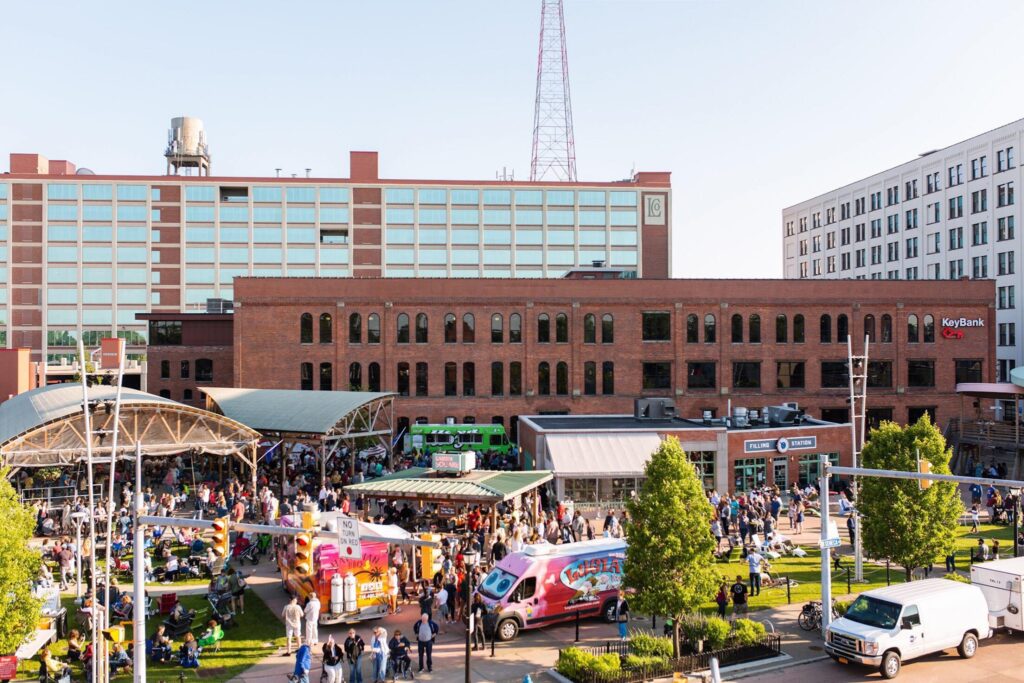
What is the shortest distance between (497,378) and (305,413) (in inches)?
656

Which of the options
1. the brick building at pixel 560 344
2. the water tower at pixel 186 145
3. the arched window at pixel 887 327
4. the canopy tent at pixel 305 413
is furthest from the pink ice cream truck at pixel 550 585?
the water tower at pixel 186 145

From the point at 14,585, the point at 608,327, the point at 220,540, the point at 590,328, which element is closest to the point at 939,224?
the point at 608,327

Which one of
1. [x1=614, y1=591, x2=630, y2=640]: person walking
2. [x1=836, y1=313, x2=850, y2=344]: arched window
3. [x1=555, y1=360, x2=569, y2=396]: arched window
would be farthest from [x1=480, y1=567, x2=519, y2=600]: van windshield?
[x1=836, y1=313, x2=850, y2=344]: arched window

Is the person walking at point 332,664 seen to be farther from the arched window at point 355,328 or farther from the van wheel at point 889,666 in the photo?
the arched window at point 355,328

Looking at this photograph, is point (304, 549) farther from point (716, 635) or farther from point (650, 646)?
point (716, 635)

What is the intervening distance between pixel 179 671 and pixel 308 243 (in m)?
80.9

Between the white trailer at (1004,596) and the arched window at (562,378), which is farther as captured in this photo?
the arched window at (562,378)

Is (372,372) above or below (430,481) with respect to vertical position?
above

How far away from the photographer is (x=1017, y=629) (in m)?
22.2

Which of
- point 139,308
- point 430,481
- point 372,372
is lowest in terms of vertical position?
point 430,481

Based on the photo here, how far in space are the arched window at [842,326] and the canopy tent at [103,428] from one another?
131 feet

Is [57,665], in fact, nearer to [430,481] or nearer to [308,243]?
[430,481]

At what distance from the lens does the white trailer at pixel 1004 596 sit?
2191 cm

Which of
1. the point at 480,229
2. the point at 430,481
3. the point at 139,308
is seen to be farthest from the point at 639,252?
the point at 430,481
